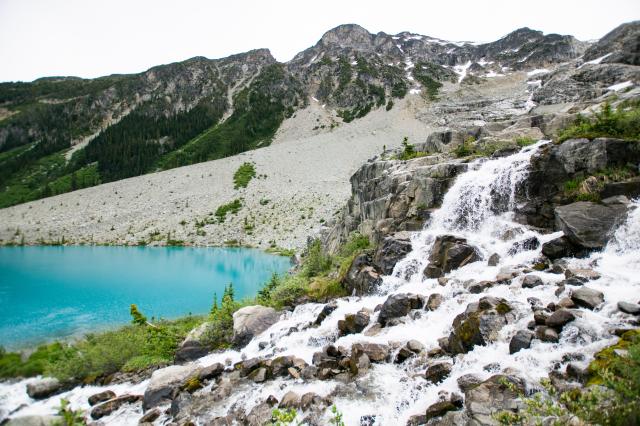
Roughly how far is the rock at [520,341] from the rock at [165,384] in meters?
9.06

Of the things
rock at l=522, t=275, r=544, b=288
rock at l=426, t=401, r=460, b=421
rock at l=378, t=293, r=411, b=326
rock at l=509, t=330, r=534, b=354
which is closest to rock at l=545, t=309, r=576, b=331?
rock at l=509, t=330, r=534, b=354

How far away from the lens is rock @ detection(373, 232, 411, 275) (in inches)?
599

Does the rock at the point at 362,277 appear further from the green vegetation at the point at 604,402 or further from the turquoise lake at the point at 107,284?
the turquoise lake at the point at 107,284

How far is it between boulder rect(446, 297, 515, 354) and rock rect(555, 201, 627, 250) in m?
4.46

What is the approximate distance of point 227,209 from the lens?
59406 millimetres

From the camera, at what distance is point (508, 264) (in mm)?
11766

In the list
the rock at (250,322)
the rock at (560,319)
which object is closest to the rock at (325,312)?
the rock at (250,322)

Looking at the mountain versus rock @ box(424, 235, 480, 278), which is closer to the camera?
rock @ box(424, 235, 480, 278)

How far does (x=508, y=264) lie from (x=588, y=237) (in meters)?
2.42

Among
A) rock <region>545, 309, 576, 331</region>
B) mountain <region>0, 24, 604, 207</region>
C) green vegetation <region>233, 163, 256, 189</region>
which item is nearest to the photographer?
rock <region>545, 309, 576, 331</region>

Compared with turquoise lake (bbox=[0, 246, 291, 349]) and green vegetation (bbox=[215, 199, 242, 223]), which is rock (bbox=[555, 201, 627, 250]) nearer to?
turquoise lake (bbox=[0, 246, 291, 349])

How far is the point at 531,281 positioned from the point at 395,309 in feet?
12.8

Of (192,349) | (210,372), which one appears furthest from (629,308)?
(192,349)

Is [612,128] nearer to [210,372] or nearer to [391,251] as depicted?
[391,251]
